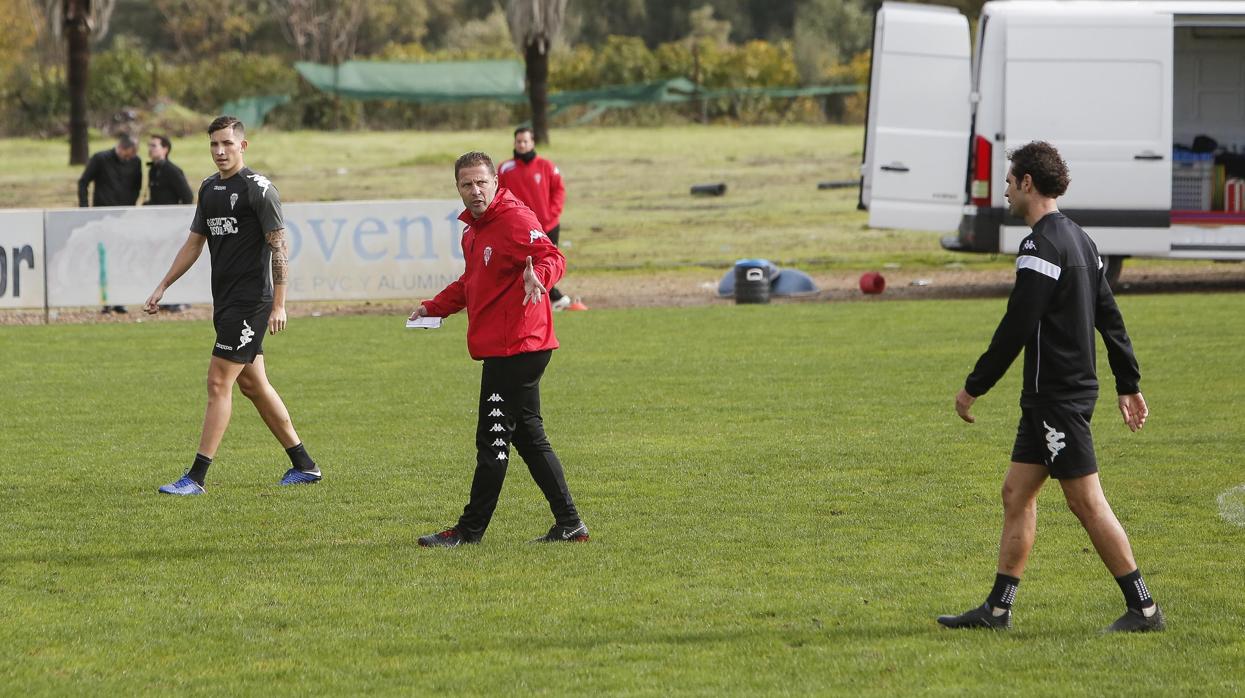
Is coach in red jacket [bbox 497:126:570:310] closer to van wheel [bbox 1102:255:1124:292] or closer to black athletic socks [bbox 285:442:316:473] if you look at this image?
van wheel [bbox 1102:255:1124:292]

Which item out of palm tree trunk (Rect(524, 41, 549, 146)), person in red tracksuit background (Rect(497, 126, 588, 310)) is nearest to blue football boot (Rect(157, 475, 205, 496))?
person in red tracksuit background (Rect(497, 126, 588, 310))

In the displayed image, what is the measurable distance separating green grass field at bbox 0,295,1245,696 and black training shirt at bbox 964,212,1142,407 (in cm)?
89

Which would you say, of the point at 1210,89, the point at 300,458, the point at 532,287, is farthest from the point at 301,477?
the point at 1210,89

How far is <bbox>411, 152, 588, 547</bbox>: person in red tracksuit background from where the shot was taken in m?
7.09

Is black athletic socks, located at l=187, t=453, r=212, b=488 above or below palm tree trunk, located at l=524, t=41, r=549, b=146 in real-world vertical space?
below

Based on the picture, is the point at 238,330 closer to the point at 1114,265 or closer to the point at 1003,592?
the point at 1003,592

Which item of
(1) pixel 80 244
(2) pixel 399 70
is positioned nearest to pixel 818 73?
(2) pixel 399 70

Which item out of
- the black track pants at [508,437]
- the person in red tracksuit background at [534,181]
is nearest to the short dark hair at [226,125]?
the black track pants at [508,437]

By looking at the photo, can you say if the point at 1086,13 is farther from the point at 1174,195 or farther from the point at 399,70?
the point at 399,70

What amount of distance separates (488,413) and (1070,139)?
460 inches

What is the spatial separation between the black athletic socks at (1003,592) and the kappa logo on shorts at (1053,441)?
483mm

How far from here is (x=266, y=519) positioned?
7.98 meters

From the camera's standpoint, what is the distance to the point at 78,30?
32312mm

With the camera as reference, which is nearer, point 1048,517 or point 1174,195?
point 1048,517
